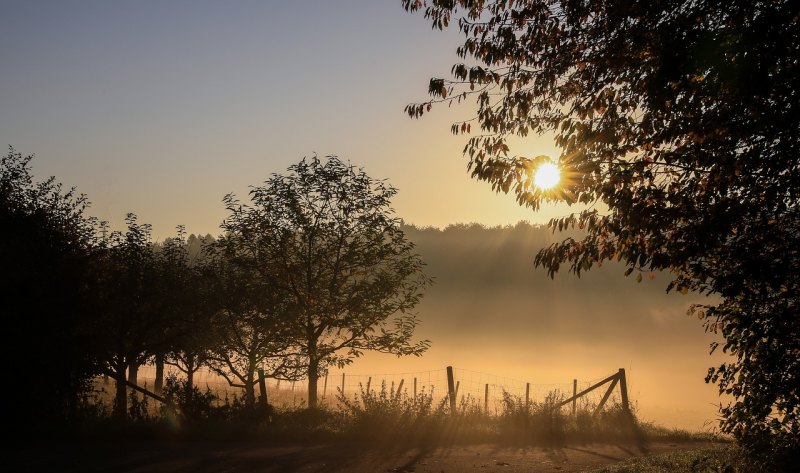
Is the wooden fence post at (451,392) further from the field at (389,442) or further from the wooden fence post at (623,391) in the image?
the wooden fence post at (623,391)

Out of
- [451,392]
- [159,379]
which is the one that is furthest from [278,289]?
[159,379]

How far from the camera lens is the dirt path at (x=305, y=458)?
1280cm

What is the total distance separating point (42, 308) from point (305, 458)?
8.42 m

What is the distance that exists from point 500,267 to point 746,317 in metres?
149

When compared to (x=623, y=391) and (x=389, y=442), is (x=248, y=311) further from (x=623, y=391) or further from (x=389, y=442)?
(x=623, y=391)

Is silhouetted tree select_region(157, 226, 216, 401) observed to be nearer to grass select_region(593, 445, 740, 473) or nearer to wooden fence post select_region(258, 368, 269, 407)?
wooden fence post select_region(258, 368, 269, 407)

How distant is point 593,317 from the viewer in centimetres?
13512

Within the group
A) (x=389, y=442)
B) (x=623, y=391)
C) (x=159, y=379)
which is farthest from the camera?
(x=159, y=379)

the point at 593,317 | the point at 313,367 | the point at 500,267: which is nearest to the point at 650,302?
the point at 593,317

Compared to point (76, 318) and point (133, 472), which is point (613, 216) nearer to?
point (133, 472)

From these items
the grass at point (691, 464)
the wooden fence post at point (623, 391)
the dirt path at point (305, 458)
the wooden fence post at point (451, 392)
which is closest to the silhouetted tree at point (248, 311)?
the wooden fence post at point (451, 392)

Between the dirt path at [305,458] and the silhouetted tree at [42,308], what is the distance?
2333 millimetres

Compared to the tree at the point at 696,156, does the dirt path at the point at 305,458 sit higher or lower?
lower

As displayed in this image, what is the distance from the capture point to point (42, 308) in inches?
672
